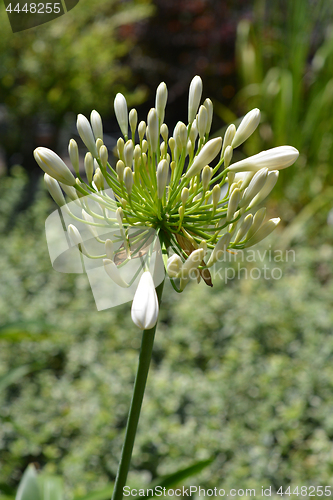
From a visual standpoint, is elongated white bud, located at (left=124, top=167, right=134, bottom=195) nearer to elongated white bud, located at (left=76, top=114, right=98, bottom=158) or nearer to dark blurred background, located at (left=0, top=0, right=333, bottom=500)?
elongated white bud, located at (left=76, top=114, right=98, bottom=158)

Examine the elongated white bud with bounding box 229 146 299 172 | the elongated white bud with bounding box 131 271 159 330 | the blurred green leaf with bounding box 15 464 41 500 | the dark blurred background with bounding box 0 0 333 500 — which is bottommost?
the dark blurred background with bounding box 0 0 333 500

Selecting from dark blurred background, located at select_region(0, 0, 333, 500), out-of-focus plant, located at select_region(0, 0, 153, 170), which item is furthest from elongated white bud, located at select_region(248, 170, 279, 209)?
out-of-focus plant, located at select_region(0, 0, 153, 170)

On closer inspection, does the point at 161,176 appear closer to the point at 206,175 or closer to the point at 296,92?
the point at 206,175

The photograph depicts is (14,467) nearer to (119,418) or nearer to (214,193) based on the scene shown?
(119,418)

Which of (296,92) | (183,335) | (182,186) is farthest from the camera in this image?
(296,92)

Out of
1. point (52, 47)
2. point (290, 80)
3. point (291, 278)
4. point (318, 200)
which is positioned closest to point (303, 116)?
point (290, 80)

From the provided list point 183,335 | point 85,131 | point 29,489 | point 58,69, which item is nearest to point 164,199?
point 85,131

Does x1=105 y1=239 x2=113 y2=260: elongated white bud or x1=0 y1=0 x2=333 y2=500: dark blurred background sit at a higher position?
x1=105 y1=239 x2=113 y2=260: elongated white bud
